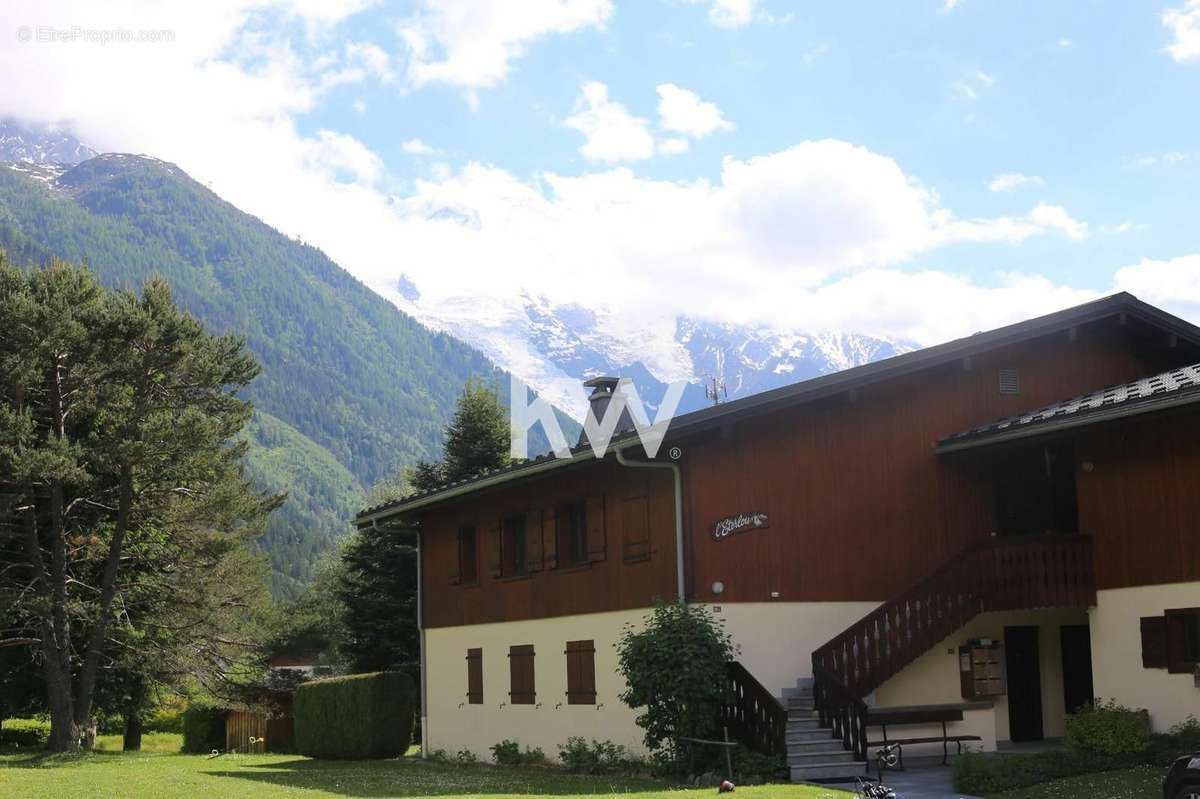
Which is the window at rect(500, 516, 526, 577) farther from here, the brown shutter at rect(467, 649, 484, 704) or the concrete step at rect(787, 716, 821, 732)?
the concrete step at rect(787, 716, 821, 732)

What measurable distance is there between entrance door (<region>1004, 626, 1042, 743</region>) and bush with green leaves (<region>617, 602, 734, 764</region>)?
18.8ft

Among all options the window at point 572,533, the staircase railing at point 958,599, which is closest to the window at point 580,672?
the window at point 572,533

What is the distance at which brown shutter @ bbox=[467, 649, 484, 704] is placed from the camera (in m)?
25.3

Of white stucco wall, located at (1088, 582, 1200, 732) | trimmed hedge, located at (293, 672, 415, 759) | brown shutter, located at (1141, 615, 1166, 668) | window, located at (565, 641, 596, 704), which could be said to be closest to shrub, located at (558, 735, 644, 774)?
window, located at (565, 641, 596, 704)

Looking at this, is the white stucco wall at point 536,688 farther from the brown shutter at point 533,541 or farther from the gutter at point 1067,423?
the gutter at point 1067,423

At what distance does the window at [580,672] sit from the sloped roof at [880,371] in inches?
114

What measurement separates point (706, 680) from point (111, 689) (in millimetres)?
24196

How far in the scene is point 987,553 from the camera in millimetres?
19734

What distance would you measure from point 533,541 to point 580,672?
2744 mm

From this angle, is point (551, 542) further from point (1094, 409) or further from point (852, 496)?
point (1094, 409)

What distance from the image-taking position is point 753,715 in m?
17.6

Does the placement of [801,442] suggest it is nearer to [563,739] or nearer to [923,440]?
[923,440]

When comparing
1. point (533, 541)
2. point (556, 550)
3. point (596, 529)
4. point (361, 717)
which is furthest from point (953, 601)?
point (361, 717)

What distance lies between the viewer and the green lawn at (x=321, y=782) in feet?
55.2
